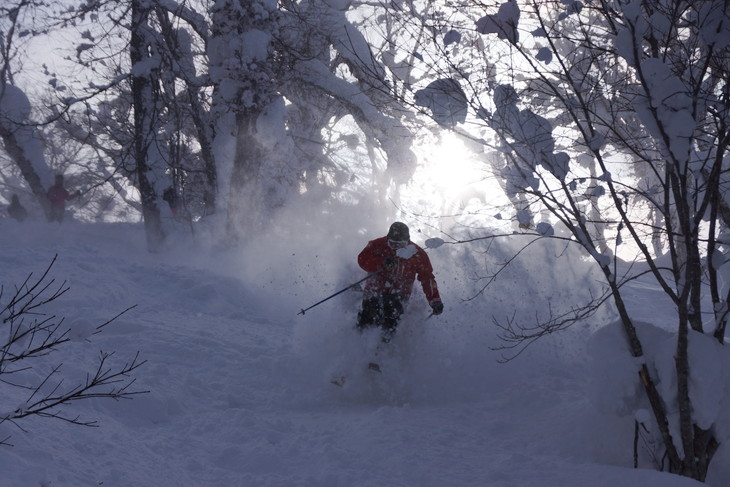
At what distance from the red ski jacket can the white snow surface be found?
299 millimetres

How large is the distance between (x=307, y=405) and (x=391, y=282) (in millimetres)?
1624

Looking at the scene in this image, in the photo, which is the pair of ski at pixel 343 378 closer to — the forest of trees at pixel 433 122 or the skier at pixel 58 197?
the forest of trees at pixel 433 122

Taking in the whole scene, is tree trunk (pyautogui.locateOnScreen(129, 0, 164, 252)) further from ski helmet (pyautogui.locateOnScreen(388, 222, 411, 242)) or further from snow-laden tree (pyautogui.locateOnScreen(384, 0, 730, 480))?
snow-laden tree (pyautogui.locateOnScreen(384, 0, 730, 480))

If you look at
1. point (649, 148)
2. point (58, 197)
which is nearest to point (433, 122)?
point (649, 148)

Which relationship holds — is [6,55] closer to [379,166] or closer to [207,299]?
[379,166]


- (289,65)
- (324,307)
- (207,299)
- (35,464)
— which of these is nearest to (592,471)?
(35,464)

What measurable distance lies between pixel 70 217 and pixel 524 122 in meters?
19.0

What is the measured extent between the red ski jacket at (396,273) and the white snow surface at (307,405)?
299mm

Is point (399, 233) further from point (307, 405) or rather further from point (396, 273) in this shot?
point (307, 405)

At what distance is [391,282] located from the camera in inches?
257

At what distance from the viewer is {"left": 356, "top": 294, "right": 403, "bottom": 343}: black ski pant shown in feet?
20.9

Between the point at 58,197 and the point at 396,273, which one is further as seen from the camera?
the point at 58,197

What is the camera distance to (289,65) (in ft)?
44.3

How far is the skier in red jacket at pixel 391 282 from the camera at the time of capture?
640cm
